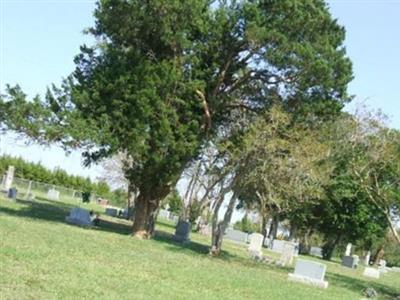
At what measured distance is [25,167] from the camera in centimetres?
8275

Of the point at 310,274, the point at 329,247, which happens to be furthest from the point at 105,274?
the point at 329,247

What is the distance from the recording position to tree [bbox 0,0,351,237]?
26578 mm

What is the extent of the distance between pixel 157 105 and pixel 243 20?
5.50m

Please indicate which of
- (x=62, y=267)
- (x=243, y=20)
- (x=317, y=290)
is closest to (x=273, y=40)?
(x=243, y=20)

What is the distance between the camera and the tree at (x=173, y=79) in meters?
26.6

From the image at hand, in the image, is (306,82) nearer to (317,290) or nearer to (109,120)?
(109,120)

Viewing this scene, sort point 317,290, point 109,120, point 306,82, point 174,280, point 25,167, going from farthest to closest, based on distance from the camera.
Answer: point 25,167, point 306,82, point 109,120, point 317,290, point 174,280

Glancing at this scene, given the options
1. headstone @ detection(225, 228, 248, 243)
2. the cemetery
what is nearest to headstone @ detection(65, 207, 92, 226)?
A: the cemetery

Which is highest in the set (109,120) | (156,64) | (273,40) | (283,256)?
(273,40)

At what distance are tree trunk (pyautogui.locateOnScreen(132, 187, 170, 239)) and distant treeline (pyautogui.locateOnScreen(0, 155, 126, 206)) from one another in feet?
159

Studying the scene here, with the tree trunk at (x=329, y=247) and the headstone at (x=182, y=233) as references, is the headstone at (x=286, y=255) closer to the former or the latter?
the headstone at (x=182, y=233)

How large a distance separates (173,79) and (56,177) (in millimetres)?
62719

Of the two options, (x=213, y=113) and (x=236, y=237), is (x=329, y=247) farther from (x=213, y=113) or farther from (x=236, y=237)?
(x=213, y=113)

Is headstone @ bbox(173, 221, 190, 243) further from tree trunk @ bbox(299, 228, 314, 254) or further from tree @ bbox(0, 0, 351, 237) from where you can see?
tree trunk @ bbox(299, 228, 314, 254)
